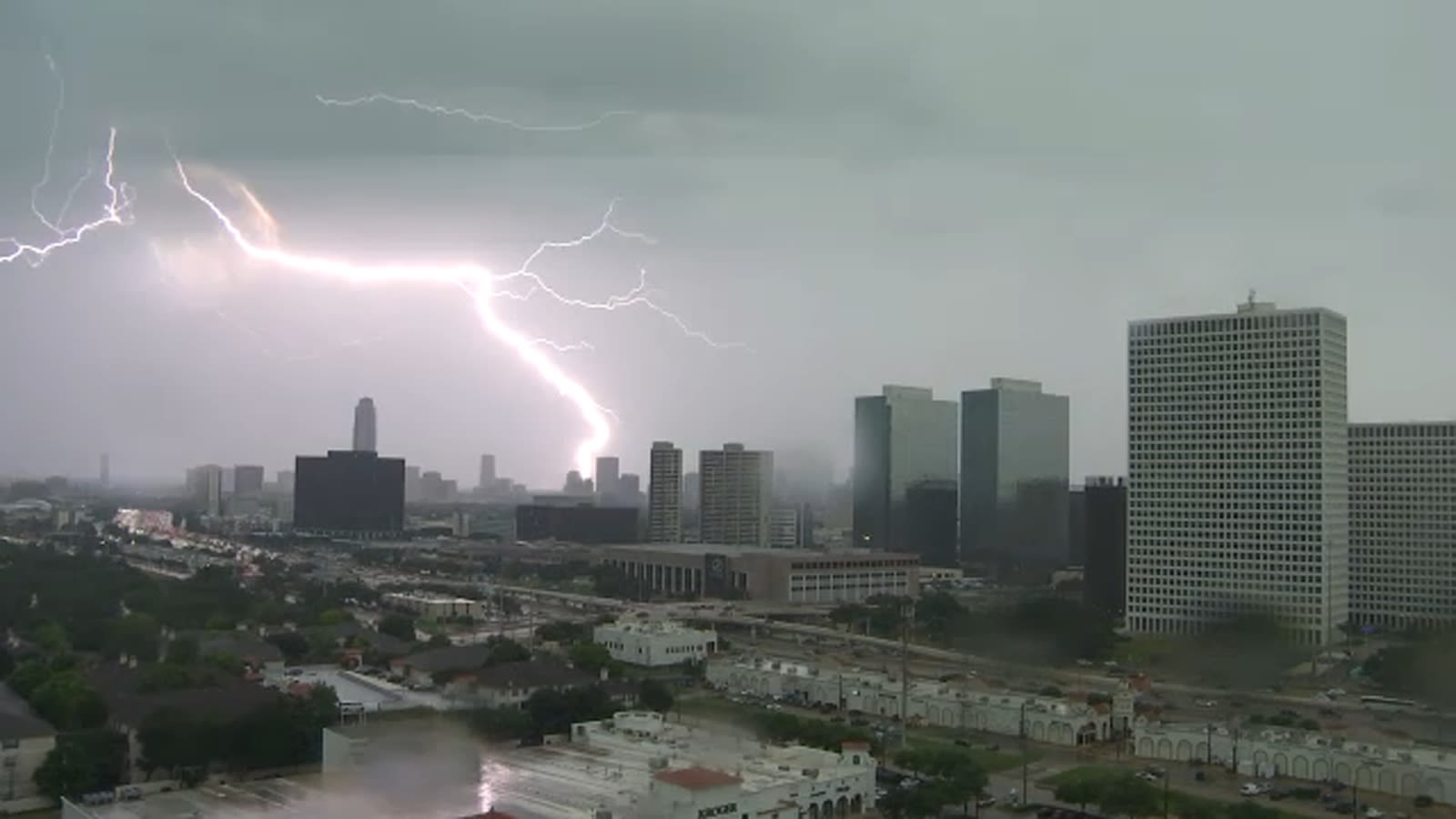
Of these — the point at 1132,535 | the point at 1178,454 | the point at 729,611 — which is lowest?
the point at 729,611

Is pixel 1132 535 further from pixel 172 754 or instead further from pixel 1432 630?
pixel 172 754

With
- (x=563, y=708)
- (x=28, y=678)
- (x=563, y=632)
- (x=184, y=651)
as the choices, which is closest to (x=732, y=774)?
(x=563, y=708)

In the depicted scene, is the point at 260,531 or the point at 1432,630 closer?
the point at 1432,630

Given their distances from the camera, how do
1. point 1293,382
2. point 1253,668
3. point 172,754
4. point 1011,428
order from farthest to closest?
point 1011,428 < point 1293,382 < point 1253,668 < point 172,754

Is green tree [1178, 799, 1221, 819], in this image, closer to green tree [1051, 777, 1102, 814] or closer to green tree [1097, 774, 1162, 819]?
green tree [1097, 774, 1162, 819]

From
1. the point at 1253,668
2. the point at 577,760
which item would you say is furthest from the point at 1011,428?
the point at 577,760

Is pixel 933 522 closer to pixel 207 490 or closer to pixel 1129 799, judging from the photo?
pixel 1129 799
